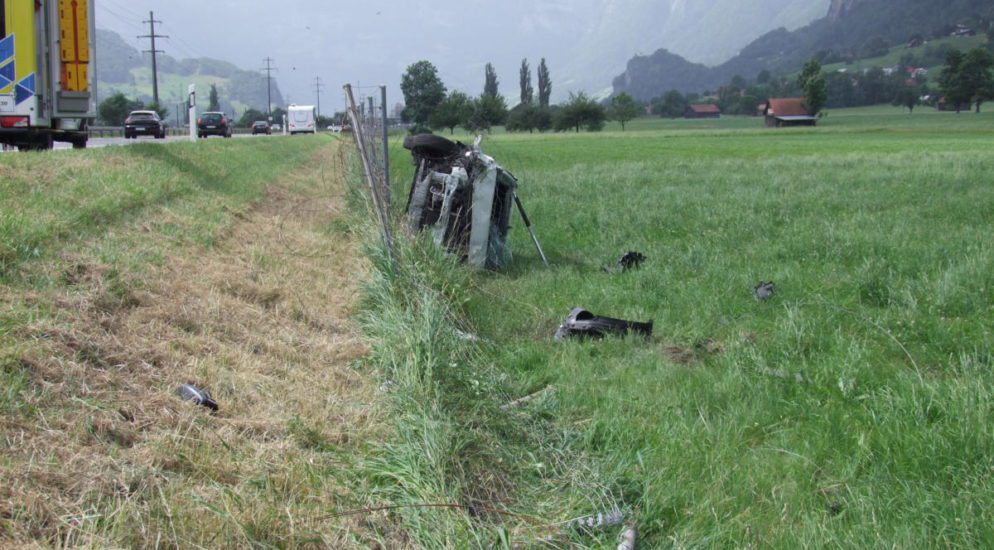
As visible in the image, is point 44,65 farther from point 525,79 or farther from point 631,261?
point 525,79

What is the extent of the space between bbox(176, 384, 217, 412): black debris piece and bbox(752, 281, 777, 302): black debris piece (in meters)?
5.22

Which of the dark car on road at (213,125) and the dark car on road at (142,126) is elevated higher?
the dark car on road at (213,125)

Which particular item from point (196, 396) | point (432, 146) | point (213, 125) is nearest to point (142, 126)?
point (213, 125)

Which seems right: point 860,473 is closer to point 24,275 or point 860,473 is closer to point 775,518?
point 775,518

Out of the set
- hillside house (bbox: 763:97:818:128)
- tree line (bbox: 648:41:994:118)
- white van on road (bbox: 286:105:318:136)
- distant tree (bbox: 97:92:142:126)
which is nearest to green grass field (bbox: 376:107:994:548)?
white van on road (bbox: 286:105:318:136)

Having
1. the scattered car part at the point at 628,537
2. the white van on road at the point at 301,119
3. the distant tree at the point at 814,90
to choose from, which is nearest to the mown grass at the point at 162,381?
the scattered car part at the point at 628,537

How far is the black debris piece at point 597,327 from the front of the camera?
6.99 meters

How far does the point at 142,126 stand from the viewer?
47438 millimetres

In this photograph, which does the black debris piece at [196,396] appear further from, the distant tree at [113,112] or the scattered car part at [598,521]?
the distant tree at [113,112]

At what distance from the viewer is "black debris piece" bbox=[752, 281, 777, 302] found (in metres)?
8.17

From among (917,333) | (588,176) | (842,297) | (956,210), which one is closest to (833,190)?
(956,210)

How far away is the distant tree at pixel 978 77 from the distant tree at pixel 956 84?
0.37m

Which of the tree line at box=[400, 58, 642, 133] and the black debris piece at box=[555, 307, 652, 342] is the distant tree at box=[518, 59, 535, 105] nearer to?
the tree line at box=[400, 58, 642, 133]

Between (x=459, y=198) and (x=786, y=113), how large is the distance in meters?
145
